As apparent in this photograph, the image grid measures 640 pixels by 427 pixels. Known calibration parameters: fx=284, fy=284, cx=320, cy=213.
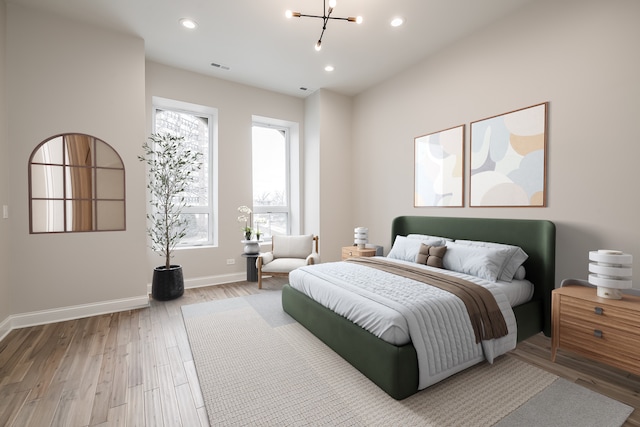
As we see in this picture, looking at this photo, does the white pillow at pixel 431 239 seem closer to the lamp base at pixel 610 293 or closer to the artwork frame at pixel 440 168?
the artwork frame at pixel 440 168

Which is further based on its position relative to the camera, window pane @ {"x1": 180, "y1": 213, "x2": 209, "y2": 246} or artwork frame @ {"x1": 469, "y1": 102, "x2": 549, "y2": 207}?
window pane @ {"x1": 180, "y1": 213, "x2": 209, "y2": 246}

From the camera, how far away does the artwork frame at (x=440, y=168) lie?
11.7 feet

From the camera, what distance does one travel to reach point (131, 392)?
1.91 meters

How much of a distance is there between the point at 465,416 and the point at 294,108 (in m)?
5.03

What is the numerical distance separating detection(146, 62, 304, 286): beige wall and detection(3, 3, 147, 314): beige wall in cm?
73

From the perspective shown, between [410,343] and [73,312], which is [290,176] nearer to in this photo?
[73,312]

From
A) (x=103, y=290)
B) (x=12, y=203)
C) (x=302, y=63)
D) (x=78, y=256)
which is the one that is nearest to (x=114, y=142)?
(x=12, y=203)

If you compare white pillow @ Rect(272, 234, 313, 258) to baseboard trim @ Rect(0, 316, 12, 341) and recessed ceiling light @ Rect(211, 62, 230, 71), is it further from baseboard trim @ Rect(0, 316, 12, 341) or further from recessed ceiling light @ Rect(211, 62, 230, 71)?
baseboard trim @ Rect(0, 316, 12, 341)

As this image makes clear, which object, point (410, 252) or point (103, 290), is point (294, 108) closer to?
point (410, 252)

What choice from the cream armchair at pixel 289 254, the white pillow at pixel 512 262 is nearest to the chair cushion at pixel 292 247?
the cream armchair at pixel 289 254

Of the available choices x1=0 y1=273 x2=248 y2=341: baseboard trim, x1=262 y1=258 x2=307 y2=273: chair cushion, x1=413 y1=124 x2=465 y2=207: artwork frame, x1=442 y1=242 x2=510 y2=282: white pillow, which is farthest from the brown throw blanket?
x1=0 y1=273 x2=248 y2=341: baseboard trim

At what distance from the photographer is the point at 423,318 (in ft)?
6.38

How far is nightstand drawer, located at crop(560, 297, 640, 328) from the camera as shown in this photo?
1929 millimetres

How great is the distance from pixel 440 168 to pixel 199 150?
12.4 feet
